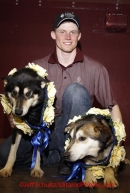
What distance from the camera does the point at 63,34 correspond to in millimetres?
3035

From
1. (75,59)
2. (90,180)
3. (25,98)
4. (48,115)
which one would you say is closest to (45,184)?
(90,180)

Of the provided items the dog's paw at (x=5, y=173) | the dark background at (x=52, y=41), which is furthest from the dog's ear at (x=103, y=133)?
the dark background at (x=52, y=41)

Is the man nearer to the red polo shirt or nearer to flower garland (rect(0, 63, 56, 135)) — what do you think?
the red polo shirt

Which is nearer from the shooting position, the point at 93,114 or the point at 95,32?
the point at 93,114

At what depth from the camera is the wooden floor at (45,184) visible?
221cm

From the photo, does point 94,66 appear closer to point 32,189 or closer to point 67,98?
point 67,98

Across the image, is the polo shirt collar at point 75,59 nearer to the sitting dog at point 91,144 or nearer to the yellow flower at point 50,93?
the yellow flower at point 50,93

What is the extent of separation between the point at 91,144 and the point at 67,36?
3.95ft

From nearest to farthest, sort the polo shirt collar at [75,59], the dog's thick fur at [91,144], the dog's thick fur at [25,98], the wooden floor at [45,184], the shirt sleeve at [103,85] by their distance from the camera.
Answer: the wooden floor at [45,184] → the dog's thick fur at [91,144] → the dog's thick fur at [25,98] → the shirt sleeve at [103,85] → the polo shirt collar at [75,59]

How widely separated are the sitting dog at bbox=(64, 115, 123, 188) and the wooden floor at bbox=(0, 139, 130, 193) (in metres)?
0.08

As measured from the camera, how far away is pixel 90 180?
91.4 inches

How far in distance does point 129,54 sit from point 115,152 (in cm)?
219

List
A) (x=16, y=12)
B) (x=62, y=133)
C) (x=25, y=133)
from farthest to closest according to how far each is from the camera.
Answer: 1. (x=16, y=12)
2. (x=62, y=133)
3. (x=25, y=133)

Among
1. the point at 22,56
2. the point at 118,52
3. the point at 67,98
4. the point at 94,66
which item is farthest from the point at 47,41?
the point at 67,98
